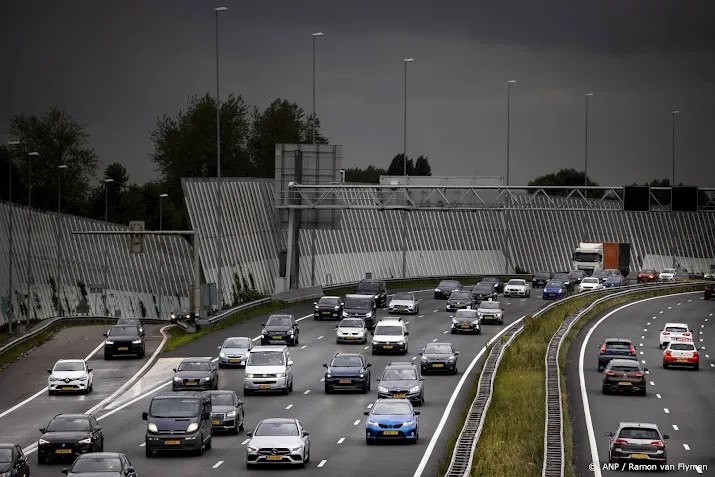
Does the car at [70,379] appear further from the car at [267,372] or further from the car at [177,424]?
the car at [177,424]

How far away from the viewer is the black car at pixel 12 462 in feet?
101

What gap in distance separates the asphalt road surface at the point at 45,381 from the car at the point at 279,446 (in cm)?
913

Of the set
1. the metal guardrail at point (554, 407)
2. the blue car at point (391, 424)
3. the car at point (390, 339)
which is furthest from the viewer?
the car at point (390, 339)

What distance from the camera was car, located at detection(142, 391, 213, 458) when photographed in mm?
37875

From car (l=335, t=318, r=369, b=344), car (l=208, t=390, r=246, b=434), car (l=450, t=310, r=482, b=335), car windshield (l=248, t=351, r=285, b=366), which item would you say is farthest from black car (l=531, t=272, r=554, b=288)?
car (l=208, t=390, r=246, b=434)

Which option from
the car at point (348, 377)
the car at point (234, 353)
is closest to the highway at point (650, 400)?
the car at point (348, 377)

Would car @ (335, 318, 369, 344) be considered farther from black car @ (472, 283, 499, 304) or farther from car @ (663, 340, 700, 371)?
black car @ (472, 283, 499, 304)

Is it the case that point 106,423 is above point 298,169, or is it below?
below

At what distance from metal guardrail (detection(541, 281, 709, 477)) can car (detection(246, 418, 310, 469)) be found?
6.24m

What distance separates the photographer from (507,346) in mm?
64312

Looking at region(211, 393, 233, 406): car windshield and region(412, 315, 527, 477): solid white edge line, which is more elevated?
region(211, 393, 233, 406): car windshield

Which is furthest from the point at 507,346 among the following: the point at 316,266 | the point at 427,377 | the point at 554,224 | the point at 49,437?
the point at 554,224

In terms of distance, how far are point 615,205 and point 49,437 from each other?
475ft

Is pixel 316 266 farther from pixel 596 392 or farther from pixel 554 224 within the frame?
pixel 596 392
